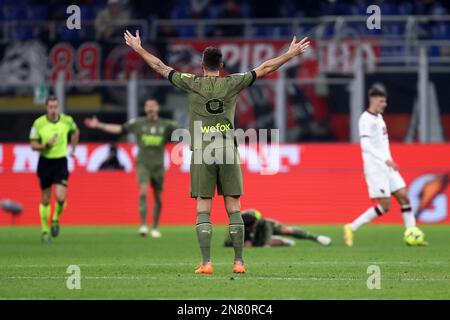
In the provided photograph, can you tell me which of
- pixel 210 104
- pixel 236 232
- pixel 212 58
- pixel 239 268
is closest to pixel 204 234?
pixel 236 232

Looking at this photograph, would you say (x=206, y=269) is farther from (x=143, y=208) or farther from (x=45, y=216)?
(x=143, y=208)

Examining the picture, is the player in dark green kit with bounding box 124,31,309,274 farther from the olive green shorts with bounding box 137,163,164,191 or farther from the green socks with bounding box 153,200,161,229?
the olive green shorts with bounding box 137,163,164,191

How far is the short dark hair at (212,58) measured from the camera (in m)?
11.9

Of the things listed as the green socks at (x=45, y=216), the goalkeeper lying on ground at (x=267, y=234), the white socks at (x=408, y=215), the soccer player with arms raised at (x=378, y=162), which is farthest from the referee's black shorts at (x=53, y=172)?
the white socks at (x=408, y=215)

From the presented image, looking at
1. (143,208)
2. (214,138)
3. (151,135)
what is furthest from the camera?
(151,135)

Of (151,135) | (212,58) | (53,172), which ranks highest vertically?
(151,135)

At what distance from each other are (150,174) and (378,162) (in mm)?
5180

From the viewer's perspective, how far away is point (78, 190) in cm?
2483

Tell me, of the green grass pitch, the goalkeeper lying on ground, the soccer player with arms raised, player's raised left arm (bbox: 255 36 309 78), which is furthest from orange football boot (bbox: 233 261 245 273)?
the soccer player with arms raised

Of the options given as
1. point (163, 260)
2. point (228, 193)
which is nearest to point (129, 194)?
point (163, 260)

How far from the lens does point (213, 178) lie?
40.0 feet

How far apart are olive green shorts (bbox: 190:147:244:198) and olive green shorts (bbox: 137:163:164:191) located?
933 cm

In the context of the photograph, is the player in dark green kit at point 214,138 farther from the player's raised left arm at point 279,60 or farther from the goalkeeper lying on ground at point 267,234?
the goalkeeper lying on ground at point 267,234
